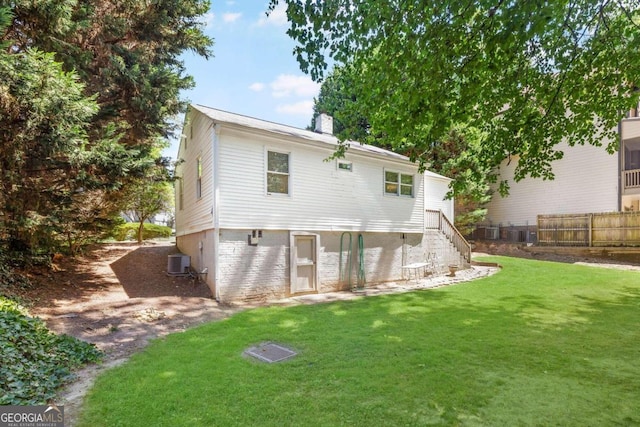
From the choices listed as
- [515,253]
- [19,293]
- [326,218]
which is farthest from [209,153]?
[515,253]

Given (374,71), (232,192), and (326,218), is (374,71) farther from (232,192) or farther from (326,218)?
(326,218)

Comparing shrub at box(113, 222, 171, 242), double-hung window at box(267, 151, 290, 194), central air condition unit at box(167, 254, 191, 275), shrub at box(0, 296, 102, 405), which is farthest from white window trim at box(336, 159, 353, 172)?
shrub at box(113, 222, 171, 242)

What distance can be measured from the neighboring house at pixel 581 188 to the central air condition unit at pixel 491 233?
0.07 m

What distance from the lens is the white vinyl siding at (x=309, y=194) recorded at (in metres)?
9.85

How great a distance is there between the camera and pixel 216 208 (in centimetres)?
947

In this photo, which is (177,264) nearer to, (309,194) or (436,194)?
(309,194)

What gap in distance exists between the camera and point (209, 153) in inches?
408

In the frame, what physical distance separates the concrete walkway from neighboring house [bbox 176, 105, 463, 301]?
436mm

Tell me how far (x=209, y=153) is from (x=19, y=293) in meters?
6.00

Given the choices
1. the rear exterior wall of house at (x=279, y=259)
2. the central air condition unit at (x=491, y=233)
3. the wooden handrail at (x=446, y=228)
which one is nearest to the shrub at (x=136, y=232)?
the rear exterior wall of house at (x=279, y=259)

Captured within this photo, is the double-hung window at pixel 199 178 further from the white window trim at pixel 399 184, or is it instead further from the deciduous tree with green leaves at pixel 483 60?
the white window trim at pixel 399 184

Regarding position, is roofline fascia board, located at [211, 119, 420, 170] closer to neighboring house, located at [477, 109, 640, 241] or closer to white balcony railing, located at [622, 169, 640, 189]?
neighboring house, located at [477, 109, 640, 241]

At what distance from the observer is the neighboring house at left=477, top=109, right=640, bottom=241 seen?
726 inches

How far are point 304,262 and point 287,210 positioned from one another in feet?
6.31
